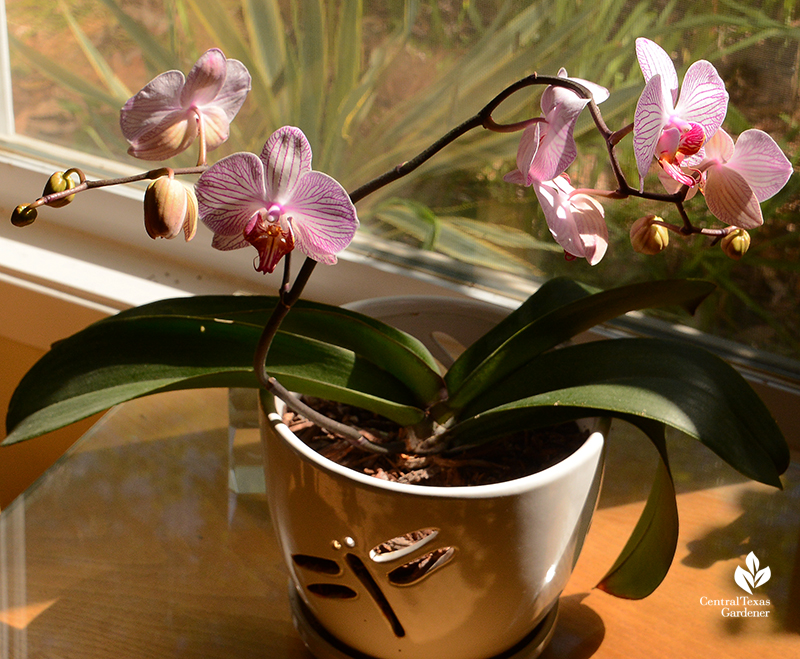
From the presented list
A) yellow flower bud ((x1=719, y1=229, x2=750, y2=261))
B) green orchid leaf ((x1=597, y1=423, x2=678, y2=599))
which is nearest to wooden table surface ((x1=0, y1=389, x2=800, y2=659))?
green orchid leaf ((x1=597, y1=423, x2=678, y2=599))

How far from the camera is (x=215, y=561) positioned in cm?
60

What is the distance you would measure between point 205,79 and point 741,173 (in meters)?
0.26

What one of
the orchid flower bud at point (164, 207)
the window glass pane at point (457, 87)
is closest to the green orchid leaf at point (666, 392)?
the orchid flower bud at point (164, 207)

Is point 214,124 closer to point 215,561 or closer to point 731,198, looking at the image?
point 731,198

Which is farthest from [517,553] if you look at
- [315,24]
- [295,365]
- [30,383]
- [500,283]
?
[315,24]

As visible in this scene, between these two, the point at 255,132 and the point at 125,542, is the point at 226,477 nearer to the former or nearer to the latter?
the point at 125,542

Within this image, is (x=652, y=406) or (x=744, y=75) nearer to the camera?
(x=652, y=406)

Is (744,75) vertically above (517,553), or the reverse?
(744,75)

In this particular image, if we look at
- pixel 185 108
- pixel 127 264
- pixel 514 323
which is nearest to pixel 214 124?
pixel 185 108

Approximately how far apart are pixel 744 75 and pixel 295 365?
1.63ft

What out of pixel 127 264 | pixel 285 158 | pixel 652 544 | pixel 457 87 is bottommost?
pixel 127 264

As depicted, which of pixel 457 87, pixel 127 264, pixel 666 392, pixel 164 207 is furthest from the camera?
pixel 127 264

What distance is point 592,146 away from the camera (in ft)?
2.48

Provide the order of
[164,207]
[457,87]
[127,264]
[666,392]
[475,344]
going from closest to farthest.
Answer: [164,207] → [666,392] → [475,344] → [457,87] → [127,264]
